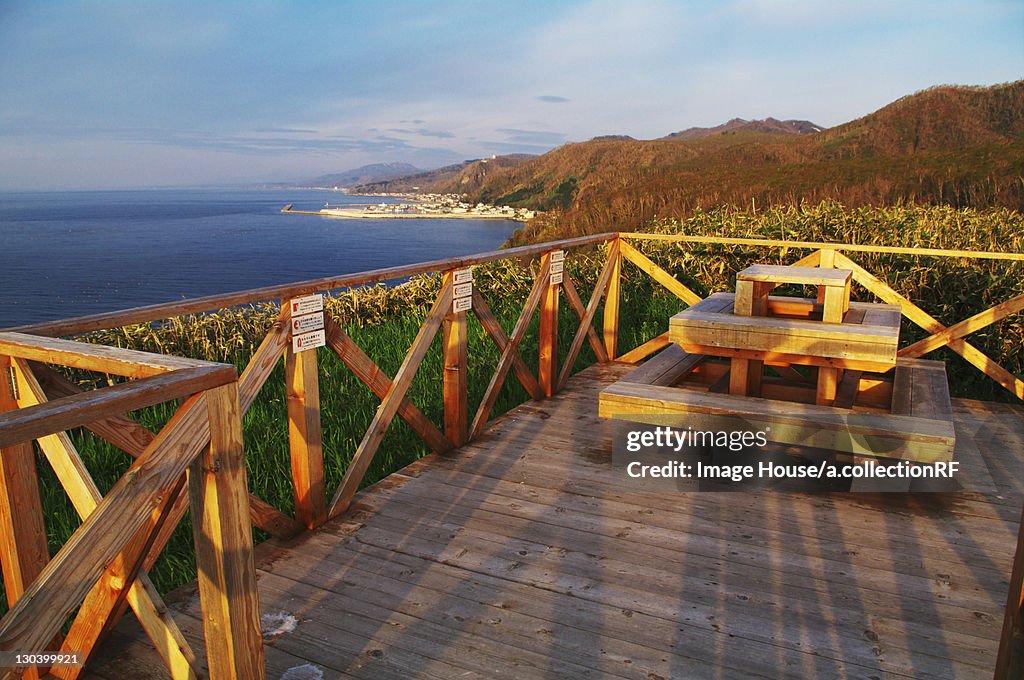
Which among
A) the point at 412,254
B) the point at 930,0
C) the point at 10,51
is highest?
the point at 10,51

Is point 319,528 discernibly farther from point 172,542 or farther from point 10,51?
point 10,51

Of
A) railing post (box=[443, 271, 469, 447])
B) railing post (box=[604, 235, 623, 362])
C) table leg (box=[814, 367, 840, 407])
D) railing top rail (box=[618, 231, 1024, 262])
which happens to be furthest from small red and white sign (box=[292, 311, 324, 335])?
railing top rail (box=[618, 231, 1024, 262])

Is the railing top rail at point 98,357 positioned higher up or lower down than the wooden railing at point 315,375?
higher up

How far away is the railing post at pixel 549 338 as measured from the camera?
5105 mm

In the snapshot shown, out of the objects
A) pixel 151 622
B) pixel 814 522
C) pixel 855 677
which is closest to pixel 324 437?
pixel 151 622

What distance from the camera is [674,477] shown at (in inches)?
150

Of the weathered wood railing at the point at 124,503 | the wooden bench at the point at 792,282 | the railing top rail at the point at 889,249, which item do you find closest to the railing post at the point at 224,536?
the weathered wood railing at the point at 124,503

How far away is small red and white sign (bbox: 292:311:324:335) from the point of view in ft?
9.57

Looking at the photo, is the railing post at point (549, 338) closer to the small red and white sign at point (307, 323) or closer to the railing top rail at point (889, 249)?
the railing top rail at point (889, 249)

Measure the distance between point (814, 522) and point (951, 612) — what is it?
0.77m

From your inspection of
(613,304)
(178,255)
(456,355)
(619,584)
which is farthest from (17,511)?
(178,255)

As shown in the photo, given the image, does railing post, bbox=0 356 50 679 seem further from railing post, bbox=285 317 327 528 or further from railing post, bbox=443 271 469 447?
railing post, bbox=443 271 469 447

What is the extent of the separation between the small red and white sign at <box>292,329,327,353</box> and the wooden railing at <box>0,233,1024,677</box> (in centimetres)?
3

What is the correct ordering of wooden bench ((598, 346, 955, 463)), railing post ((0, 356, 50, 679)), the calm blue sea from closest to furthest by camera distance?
railing post ((0, 356, 50, 679))
wooden bench ((598, 346, 955, 463))
the calm blue sea
